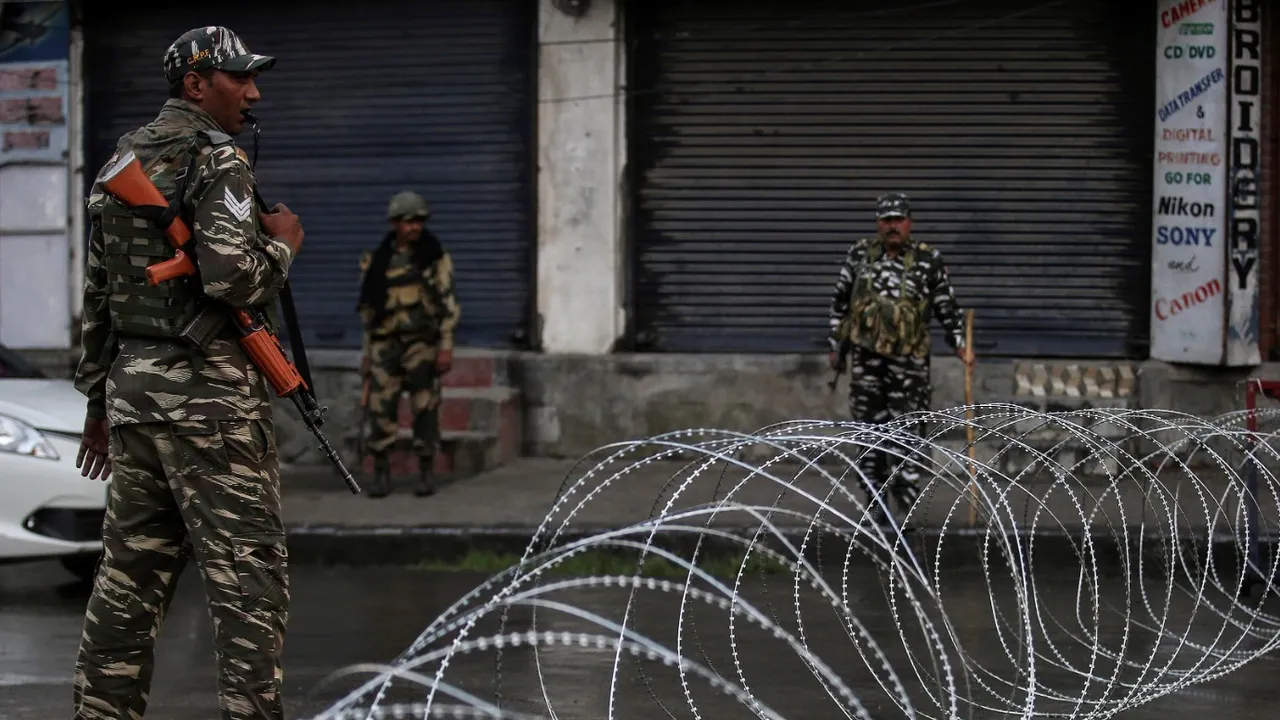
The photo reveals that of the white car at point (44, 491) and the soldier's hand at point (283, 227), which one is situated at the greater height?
the soldier's hand at point (283, 227)

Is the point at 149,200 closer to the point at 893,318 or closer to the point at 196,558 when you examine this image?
the point at 196,558

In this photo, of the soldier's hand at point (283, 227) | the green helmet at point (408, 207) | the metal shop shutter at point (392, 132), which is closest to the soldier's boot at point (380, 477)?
the green helmet at point (408, 207)

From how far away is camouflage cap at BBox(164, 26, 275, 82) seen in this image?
470 centimetres

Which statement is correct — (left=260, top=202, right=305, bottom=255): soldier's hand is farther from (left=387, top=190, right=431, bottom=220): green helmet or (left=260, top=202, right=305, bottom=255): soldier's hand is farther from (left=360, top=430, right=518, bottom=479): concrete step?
(left=360, top=430, right=518, bottom=479): concrete step

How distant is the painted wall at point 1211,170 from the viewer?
12234 mm

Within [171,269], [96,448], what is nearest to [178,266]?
[171,269]

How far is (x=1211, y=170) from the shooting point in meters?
12.3

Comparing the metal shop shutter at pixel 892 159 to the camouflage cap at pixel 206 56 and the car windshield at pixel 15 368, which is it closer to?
the car windshield at pixel 15 368

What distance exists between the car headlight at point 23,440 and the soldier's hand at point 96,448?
12.4ft

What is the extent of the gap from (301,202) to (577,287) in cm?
240

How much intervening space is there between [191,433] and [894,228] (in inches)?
228

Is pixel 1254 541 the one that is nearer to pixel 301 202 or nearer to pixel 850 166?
pixel 850 166

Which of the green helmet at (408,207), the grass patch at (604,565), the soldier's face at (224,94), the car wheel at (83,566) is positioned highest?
the green helmet at (408,207)

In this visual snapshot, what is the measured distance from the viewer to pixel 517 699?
620 cm
